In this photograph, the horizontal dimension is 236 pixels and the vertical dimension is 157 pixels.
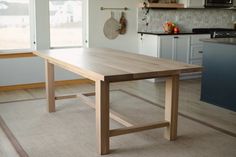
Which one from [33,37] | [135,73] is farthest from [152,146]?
[33,37]

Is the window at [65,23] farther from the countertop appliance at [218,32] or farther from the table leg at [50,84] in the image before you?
the countertop appliance at [218,32]

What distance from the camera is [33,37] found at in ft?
18.9

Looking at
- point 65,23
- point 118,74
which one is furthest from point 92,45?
point 118,74

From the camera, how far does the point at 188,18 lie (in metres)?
6.99

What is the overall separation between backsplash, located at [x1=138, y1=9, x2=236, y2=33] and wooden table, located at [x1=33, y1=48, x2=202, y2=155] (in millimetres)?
2771

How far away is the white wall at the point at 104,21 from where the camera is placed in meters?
6.06

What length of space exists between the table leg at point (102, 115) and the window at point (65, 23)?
3114 mm

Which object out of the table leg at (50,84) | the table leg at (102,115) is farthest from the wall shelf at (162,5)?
the table leg at (102,115)

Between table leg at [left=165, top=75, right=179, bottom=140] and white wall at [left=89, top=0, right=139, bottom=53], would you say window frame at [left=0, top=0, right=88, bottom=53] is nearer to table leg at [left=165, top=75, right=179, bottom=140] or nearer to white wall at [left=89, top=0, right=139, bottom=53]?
white wall at [left=89, top=0, right=139, bottom=53]

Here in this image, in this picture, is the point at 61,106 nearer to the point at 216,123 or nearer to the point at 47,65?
the point at 47,65

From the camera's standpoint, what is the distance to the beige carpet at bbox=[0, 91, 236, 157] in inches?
125

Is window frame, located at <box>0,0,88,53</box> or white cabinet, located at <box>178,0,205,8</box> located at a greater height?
white cabinet, located at <box>178,0,205,8</box>

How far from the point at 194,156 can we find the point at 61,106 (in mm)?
2157

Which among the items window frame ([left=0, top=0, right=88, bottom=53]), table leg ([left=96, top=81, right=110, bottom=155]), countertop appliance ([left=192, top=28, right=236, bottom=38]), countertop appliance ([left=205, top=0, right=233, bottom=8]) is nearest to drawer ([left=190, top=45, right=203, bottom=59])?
countertop appliance ([left=192, top=28, right=236, bottom=38])
